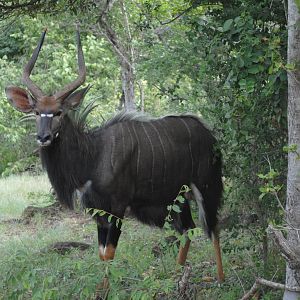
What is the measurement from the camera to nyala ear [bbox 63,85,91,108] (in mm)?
4953

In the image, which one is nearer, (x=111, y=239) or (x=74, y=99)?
(x=111, y=239)

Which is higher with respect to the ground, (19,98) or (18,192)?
(19,98)

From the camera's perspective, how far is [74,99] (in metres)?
5.00

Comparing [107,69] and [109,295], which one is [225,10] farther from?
[107,69]

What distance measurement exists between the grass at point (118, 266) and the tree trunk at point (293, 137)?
0.64m

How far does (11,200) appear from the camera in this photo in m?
9.73

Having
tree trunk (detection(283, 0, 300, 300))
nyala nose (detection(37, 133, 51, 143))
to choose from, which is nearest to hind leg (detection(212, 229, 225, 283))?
tree trunk (detection(283, 0, 300, 300))

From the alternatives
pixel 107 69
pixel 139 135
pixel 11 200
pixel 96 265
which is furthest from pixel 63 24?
pixel 96 265

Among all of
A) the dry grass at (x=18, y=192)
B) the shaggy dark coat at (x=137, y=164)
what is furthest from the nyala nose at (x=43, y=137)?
the dry grass at (x=18, y=192)

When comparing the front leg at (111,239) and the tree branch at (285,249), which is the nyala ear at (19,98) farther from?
the tree branch at (285,249)

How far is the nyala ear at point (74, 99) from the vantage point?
16.3 feet

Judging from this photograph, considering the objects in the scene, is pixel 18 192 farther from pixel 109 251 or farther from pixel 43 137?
pixel 43 137

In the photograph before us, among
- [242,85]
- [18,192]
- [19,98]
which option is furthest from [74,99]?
[18,192]

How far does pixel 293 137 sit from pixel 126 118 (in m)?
2.19
